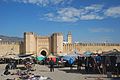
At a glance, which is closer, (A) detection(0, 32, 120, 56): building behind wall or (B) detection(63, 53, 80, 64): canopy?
(B) detection(63, 53, 80, 64): canopy

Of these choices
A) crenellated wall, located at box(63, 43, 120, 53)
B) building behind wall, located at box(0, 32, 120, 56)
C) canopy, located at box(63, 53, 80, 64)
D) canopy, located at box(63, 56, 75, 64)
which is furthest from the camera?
crenellated wall, located at box(63, 43, 120, 53)

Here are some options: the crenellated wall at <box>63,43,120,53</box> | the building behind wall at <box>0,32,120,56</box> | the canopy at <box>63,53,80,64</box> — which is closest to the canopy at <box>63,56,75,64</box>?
the canopy at <box>63,53,80,64</box>

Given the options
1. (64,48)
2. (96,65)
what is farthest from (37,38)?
(96,65)

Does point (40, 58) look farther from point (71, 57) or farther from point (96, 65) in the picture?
point (96, 65)

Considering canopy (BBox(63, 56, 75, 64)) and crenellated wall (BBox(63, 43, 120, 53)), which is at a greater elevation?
crenellated wall (BBox(63, 43, 120, 53))

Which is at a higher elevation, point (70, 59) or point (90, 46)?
point (90, 46)

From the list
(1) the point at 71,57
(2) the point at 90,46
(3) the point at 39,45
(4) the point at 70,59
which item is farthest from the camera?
(2) the point at 90,46

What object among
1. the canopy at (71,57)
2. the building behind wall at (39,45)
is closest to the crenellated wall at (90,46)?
the building behind wall at (39,45)

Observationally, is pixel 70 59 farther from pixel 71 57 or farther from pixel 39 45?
pixel 39 45

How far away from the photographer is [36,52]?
6206 centimetres

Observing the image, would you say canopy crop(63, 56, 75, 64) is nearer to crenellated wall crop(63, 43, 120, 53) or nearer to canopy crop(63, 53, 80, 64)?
canopy crop(63, 53, 80, 64)

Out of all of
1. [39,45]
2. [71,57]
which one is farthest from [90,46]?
[71,57]

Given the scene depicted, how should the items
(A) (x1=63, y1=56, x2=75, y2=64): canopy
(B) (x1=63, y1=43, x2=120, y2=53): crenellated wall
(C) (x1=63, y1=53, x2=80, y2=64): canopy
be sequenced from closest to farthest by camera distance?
(C) (x1=63, y1=53, x2=80, y2=64): canopy → (A) (x1=63, y1=56, x2=75, y2=64): canopy → (B) (x1=63, y1=43, x2=120, y2=53): crenellated wall

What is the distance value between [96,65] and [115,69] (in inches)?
117
